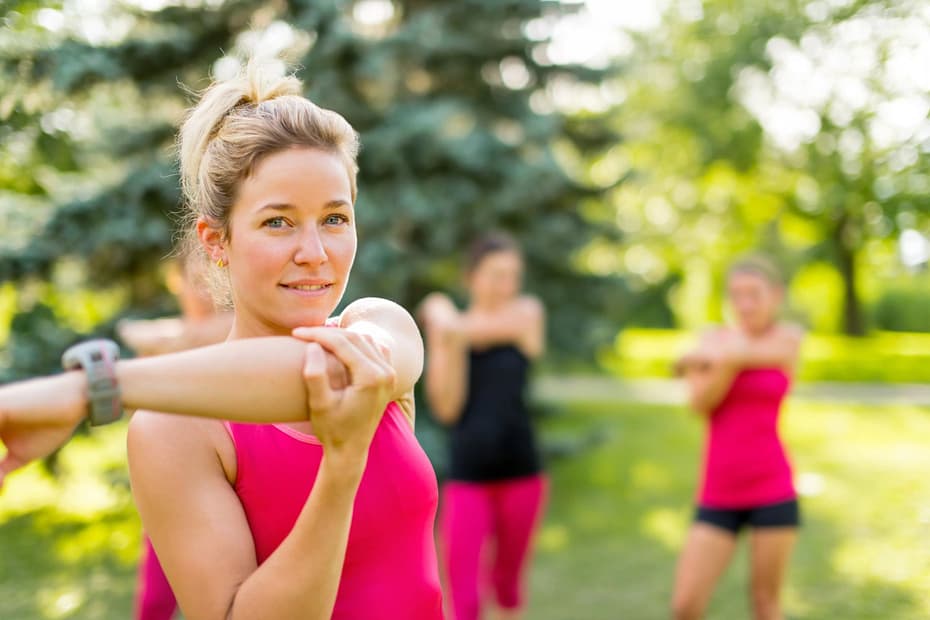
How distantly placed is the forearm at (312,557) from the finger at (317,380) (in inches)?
3.9

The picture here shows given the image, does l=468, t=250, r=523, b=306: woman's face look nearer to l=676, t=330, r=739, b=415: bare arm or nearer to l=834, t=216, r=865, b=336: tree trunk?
l=676, t=330, r=739, b=415: bare arm

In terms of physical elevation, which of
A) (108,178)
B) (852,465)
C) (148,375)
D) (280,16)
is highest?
(280,16)

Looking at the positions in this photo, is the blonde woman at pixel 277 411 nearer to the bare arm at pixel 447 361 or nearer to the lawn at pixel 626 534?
the bare arm at pixel 447 361

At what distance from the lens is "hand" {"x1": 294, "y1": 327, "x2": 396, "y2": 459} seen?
128 cm

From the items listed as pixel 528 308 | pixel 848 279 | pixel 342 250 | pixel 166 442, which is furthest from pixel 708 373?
pixel 848 279

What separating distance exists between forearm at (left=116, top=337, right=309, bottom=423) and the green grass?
52.6 feet

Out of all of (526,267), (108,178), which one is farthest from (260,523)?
(526,267)

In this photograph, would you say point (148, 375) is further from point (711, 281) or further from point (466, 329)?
point (711, 281)

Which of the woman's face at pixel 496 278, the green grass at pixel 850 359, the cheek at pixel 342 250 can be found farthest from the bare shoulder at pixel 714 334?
the green grass at pixel 850 359

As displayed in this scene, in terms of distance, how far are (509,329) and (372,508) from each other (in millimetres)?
3407

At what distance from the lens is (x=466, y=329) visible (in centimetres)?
495

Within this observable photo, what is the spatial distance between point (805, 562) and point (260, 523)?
21.7 feet

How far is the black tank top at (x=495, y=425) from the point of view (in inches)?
186

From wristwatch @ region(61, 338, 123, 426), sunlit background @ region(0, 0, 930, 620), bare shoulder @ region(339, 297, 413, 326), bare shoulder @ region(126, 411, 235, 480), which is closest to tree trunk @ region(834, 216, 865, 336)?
sunlit background @ region(0, 0, 930, 620)
